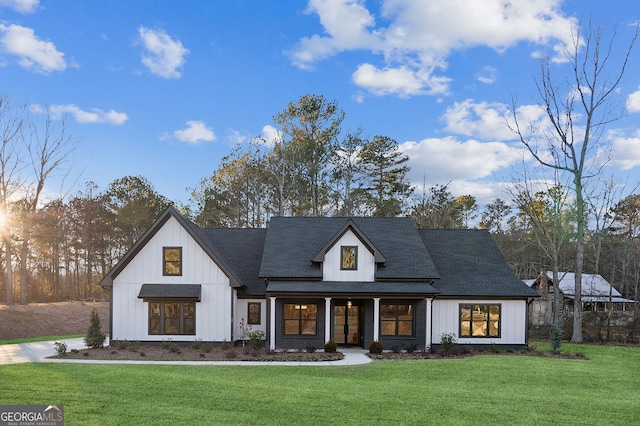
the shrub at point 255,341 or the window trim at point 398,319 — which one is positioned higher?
the window trim at point 398,319

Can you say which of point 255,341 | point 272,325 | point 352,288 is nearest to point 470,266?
point 352,288

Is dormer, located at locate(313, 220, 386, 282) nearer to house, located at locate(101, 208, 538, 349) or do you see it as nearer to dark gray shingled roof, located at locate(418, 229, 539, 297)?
house, located at locate(101, 208, 538, 349)

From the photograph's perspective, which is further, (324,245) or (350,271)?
(324,245)

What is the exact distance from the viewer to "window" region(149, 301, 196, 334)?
1900 cm

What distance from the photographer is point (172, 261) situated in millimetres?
19344

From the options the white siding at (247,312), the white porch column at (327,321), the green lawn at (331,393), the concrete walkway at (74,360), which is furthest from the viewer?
the white siding at (247,312)

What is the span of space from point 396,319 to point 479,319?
366 cm

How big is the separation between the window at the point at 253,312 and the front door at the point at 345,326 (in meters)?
3.51

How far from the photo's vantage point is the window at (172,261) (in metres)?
19.3

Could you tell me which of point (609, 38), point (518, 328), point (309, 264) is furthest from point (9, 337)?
point (609, 38)

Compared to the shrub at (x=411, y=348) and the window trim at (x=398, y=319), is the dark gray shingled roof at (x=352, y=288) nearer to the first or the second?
the window trim at (x=398, y=319)
